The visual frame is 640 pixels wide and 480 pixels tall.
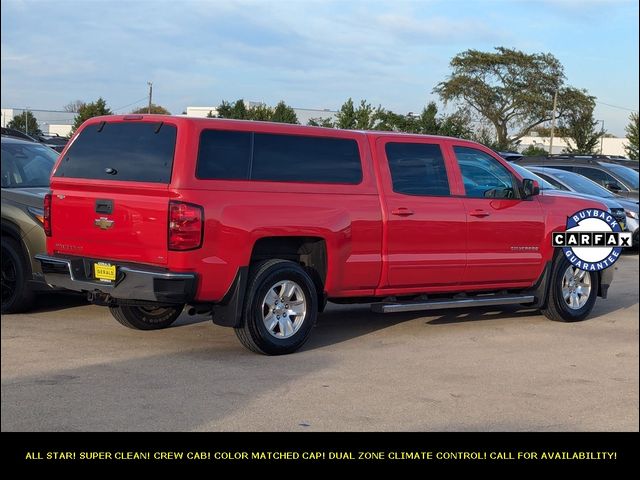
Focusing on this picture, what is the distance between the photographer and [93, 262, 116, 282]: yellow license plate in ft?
25.2

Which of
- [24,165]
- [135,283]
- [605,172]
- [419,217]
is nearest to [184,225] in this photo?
[135,283]

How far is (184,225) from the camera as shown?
24.3ft

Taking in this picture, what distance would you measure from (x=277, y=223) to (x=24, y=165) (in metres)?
3.88

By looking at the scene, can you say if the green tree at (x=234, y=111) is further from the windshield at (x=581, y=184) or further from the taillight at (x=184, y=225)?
the taillight at (x=184, y=225)

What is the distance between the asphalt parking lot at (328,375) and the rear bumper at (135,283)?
553 millimetres

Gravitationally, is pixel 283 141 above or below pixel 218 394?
above

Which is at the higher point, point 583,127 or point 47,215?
point 583,127

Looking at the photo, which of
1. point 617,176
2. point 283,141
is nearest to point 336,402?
point 283,141

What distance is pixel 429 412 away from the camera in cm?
642

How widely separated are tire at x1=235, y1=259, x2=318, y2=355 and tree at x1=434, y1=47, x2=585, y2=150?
43.7m

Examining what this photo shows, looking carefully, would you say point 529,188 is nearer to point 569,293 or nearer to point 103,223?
point 569,293

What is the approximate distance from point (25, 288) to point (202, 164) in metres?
2.77

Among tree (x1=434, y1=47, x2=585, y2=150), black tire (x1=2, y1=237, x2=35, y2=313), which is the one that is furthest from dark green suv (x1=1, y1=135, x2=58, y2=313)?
tree (x1=434, y1=47, x2=585, y2=150)

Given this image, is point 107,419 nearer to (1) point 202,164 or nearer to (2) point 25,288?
(1) point 202,164
